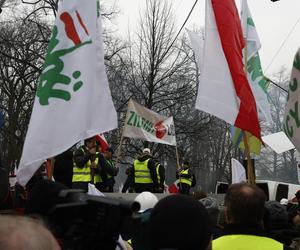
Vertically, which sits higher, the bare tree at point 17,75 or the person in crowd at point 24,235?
the bare tree at point 17,75

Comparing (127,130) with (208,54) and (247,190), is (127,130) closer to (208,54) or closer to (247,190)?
(208,54)

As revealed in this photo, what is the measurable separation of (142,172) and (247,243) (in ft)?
28.8

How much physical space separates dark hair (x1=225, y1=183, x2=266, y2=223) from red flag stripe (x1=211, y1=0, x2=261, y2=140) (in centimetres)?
221

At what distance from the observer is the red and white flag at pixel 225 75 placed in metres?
5.67

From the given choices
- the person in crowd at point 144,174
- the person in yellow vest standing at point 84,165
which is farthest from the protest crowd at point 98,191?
the person in crowd at point 144,174

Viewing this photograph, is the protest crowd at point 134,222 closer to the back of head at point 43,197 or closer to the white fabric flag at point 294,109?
the back of head at point 43,197

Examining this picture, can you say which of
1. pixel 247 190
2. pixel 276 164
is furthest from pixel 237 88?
pixel 276 164

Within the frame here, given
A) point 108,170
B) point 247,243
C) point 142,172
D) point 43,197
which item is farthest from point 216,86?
point 142,172

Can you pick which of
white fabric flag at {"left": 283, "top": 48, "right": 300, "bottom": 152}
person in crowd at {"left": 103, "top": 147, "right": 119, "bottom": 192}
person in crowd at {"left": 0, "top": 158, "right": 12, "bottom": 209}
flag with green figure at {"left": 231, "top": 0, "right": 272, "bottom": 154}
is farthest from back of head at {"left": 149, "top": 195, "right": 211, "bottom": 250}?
person in crowd at {"left": 103, "top": 147, "right": 119, "bottom": 192}

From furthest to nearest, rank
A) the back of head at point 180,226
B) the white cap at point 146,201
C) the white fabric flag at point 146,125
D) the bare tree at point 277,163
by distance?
the bare tree at point 277,163, the white fabric flag at point 146,125, the white cap at point 146,201, the back of head at point 180,226

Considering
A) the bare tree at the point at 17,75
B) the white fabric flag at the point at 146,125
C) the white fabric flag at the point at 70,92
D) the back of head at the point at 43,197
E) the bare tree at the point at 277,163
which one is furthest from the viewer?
the bare tree at the point at 277,163

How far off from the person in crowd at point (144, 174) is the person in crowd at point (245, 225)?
27.9ft

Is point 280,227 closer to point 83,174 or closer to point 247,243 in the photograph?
point 247,243

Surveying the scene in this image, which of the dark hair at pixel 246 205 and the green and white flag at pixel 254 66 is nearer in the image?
the dark hair at pixel 246 205
